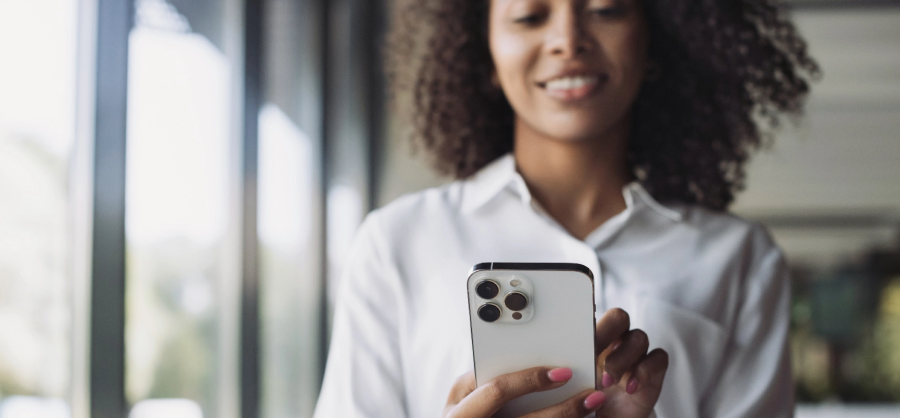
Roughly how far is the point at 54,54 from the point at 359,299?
56 centimetres

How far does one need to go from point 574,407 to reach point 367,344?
31cm

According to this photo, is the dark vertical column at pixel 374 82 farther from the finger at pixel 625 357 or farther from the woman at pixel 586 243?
the finger at pixel 625 357

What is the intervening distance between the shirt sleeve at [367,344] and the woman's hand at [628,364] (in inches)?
10.6

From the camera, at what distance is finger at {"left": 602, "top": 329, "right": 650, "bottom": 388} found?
654mm

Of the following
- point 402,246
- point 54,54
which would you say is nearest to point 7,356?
point 54,54

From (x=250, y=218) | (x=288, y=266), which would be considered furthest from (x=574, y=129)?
(x=288, y=266)

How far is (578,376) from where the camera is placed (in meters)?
0.65

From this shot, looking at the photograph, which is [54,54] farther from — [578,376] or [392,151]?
[392,151]

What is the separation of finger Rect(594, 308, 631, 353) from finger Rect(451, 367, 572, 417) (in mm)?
44

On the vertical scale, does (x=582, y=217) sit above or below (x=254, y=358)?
above

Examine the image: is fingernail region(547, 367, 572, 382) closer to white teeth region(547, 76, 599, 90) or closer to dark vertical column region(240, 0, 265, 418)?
white teeth region(547, 76, 599, 90)

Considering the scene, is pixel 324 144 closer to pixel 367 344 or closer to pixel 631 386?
pixel 367 344

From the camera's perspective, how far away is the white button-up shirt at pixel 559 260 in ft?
2.73

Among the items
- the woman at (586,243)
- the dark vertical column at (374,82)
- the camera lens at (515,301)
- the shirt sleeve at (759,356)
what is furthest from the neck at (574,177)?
the dark vertical column at (374,82)
